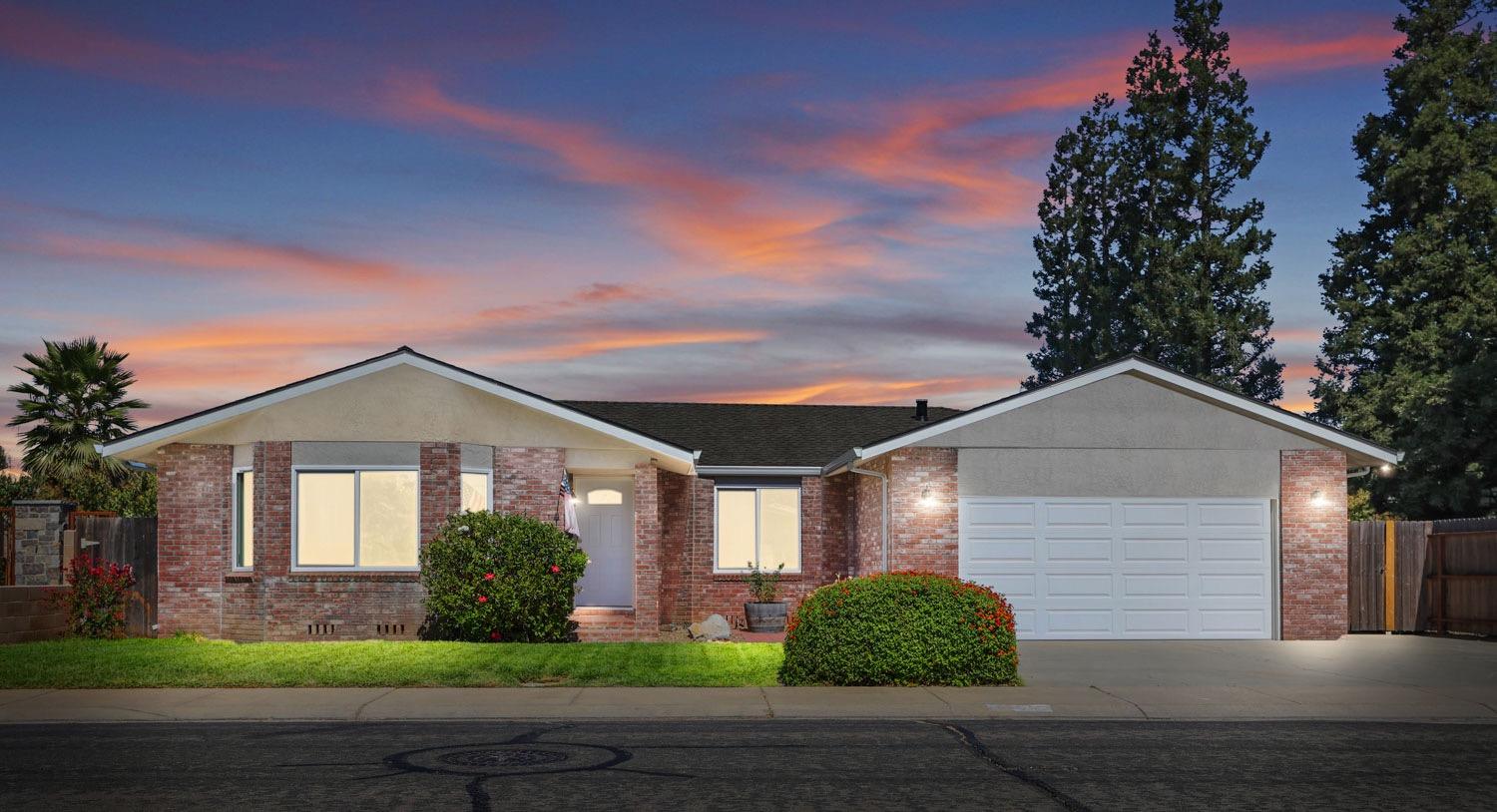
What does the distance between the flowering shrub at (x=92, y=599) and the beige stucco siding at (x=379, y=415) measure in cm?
245

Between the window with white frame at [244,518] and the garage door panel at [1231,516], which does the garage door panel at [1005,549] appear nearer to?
the garage door panel at [1231,516]

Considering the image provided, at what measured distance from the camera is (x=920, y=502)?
22.4m

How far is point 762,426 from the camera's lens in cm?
3048

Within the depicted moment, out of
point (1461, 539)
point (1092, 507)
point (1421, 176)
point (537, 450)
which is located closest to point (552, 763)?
point (537, 450)

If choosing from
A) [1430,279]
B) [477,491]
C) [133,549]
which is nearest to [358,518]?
[477,491]

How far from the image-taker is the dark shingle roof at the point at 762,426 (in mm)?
27672

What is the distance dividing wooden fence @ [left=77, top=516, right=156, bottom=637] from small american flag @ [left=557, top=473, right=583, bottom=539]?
694cm

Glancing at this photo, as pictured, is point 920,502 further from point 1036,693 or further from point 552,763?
point 552,763

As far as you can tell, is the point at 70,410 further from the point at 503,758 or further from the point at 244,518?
the point at 503,758

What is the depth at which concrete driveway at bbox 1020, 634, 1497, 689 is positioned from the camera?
16719 mm

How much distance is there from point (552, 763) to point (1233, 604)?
15.4 metres

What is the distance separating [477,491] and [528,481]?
0.85 meters

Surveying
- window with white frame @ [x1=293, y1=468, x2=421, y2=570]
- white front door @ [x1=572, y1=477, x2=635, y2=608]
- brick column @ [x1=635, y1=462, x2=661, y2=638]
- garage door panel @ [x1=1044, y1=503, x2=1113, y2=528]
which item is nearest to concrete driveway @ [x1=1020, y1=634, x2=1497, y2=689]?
garage door panel @ [x1=1044, y1=503, x2=1113, y2=528]

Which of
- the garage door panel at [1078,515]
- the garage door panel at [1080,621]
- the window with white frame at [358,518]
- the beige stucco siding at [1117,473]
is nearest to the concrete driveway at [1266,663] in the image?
the garage door panel at [1080,621]
